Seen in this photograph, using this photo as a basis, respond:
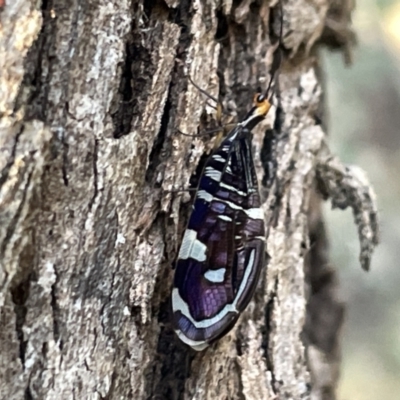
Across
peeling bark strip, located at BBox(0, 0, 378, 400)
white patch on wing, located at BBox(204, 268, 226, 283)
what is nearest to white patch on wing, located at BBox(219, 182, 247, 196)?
peeling bark strip, located at BBox(0, 0, 378, 400)

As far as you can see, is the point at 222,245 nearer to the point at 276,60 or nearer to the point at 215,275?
the point at 215,275

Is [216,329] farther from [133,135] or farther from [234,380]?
[133,135]

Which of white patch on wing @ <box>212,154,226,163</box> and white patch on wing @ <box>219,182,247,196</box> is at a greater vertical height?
white patch on wing @ <box>212,154,226,163</box>

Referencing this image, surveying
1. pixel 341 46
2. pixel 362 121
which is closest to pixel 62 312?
pixel 341 46

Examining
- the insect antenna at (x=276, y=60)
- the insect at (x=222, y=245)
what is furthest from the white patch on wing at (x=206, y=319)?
the insect antenna at (x=276, y=60)

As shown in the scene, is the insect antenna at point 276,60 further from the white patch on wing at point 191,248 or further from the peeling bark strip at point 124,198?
the white patch on wing at point 191,248

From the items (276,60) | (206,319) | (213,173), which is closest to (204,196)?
(213,173)

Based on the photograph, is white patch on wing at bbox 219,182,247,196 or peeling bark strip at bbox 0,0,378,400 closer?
peeling bark strip at bbox 0,0,378,400

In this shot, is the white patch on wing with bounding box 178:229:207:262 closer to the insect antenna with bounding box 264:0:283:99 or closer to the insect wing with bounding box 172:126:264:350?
the insect wing with bounding box 172:126:264:350
